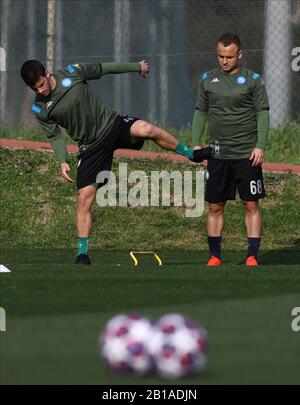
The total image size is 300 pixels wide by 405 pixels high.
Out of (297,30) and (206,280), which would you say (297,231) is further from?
(206,280)

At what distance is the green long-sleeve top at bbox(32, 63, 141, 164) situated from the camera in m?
11.6

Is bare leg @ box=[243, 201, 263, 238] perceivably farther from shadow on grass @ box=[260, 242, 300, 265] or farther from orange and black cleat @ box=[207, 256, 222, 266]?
shadow on grass @ box=[260, 242, 300, 265]

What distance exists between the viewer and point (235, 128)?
11703 millimetres

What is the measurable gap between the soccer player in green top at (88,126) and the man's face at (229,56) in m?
0.71

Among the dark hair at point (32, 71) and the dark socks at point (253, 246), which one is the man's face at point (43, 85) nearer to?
the dark hair at point (32, 71)

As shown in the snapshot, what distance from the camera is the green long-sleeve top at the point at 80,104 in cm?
1162

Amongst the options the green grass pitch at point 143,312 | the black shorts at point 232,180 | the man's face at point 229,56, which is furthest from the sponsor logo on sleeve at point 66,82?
the green grass pitch at point 143,312

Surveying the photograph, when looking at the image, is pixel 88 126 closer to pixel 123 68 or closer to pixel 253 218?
pixel 123 68

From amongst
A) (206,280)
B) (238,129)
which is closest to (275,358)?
(206,280)

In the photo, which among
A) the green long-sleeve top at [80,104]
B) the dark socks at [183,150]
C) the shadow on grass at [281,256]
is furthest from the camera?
the shadow on grass at [281,256]

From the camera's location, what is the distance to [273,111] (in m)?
18.6

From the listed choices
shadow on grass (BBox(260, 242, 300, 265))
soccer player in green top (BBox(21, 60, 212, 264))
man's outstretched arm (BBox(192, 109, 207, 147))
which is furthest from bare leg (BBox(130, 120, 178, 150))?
shadow on grass (BBox(260, 242, 300, 265))

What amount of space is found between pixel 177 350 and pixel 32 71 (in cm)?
554

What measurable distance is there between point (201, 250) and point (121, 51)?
17.6 feet
